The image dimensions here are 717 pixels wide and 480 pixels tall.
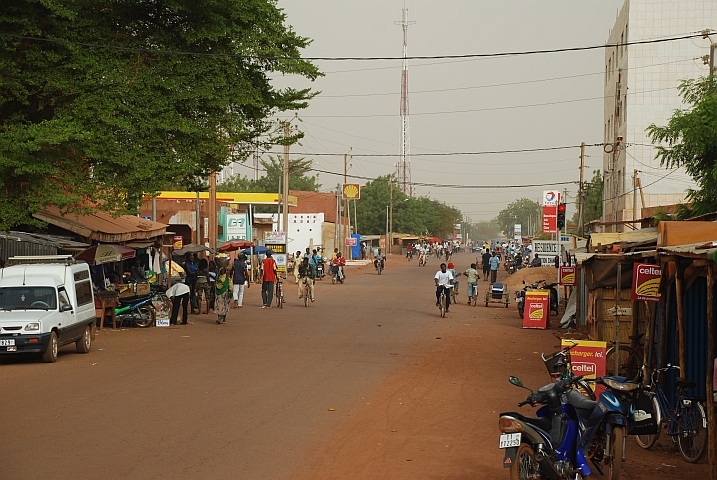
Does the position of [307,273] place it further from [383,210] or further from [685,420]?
[383,210]

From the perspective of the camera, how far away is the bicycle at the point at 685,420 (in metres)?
8.44

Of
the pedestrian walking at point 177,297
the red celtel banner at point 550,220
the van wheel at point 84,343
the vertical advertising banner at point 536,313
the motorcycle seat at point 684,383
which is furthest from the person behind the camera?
the red celtel banner at point 550,220

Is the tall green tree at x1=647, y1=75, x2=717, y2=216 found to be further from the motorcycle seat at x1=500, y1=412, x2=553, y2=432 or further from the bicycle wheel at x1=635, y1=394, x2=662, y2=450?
the motorcycle seat at x1=500, y1=412, x2=553, y2=432

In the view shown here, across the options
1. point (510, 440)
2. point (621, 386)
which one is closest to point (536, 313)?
point (621, 386)

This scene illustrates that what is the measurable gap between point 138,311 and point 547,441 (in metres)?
17.6

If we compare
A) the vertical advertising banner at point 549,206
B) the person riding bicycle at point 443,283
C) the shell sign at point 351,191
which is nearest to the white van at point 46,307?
the person riding bicycle at point 443,283

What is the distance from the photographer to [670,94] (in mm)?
46062

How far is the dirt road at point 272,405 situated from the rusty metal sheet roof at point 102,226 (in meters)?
3.69

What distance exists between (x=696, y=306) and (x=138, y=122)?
46.8 ft

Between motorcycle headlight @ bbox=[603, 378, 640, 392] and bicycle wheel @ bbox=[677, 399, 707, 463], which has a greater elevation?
motorcycle headlight @ bbox=[603, 378, 640, 392]

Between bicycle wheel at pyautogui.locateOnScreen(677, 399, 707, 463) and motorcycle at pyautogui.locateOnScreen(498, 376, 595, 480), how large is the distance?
1947mm

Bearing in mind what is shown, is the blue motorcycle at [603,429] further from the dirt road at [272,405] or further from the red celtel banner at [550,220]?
the red celtel banner at [550,220]

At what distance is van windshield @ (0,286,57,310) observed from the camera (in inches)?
625

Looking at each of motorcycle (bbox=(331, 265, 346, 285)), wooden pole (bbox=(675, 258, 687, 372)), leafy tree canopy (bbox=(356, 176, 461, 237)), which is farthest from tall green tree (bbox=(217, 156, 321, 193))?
wooden pole (bbox=(675, 258, 687, 372))
